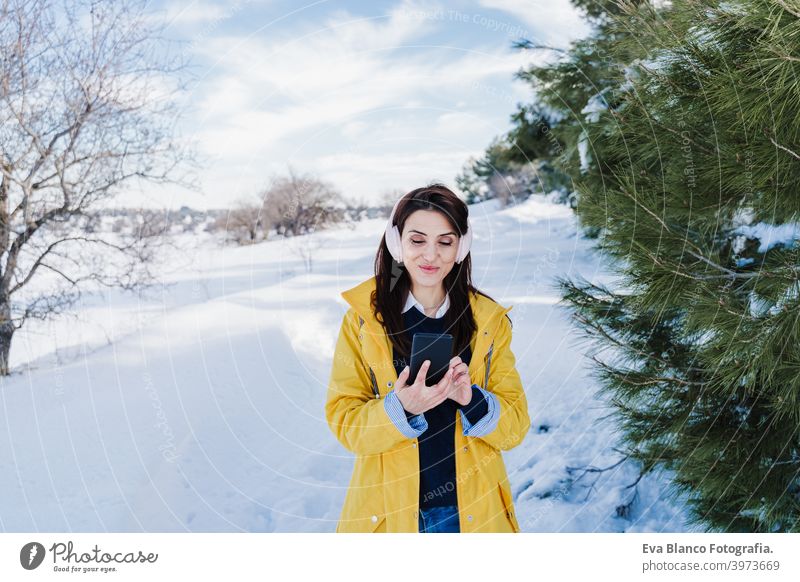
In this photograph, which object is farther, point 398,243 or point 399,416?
point 398,243

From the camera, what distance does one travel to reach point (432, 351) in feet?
3.50

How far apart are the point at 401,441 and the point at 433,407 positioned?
9cm

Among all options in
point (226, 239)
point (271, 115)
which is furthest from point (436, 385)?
point (226, 239)

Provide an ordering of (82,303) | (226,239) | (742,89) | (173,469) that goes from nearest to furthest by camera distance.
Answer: (742,89) → (173,469) → (82,303) → (226,239)

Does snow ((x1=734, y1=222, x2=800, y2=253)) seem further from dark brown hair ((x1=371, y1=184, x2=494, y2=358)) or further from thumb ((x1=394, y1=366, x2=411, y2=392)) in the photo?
thumb ((x1=394, y1=366, x2=411, y2=392))

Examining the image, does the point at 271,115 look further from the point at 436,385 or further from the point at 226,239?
the point at 226,239

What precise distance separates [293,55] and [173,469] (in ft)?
5.75

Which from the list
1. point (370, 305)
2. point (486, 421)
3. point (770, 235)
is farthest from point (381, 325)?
point (770, 235)

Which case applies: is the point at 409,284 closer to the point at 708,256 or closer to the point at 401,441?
the point at 401,441

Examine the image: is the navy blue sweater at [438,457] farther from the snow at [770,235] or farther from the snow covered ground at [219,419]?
the snow at [770,235]

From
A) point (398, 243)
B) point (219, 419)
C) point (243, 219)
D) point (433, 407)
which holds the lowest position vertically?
point (219, 419)

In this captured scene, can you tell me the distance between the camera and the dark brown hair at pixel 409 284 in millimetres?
1162

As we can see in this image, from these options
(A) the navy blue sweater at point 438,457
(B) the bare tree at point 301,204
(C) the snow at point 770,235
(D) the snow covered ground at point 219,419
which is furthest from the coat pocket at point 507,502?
(B) the bare tree at point 301,204
